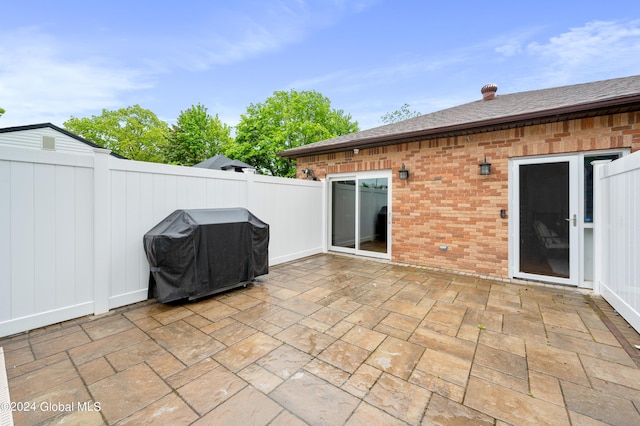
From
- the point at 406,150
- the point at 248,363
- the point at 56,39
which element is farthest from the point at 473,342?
the point at 56,39

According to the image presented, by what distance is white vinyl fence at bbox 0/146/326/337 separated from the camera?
8.56 feet

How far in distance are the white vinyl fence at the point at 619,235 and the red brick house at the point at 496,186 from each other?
0.27 meters

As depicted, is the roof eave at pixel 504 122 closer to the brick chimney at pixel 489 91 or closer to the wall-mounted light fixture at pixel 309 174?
the wall-mounted light fixture at pixel 309 174

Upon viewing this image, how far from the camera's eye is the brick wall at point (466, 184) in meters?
3.99

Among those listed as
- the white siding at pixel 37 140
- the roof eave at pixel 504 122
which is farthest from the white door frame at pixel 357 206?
the white siding at pixel 37 140

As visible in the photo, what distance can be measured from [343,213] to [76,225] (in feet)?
16.6

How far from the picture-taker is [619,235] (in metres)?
3.15

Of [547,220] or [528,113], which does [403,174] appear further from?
[547,220]

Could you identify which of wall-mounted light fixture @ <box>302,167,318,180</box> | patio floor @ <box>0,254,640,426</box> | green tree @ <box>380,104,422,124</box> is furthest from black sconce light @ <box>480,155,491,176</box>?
green tree @ <box>380,104,422,124</box>

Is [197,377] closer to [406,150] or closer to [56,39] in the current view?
[406,150]

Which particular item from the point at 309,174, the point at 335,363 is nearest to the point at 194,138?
the point at 309,174

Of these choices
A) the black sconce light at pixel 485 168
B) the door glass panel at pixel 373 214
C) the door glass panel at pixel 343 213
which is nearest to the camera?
the black sconce light at pixel 485 168

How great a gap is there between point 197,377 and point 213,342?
54cm

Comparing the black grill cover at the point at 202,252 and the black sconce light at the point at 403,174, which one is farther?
the black sconce light at the point at 403,174
